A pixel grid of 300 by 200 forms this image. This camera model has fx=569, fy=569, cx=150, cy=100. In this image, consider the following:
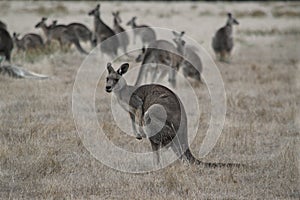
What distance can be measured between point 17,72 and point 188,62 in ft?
11.4

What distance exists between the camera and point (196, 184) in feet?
18.0

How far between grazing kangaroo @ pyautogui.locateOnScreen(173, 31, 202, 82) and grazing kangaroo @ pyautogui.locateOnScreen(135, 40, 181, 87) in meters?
0.45

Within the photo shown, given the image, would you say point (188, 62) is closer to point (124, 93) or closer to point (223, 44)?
point (223, 44)

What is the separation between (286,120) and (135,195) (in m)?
→ 4.04

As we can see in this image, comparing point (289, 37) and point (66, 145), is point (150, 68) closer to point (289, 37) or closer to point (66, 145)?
point (66, 145)

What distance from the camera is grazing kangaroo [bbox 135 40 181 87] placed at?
1049 cm

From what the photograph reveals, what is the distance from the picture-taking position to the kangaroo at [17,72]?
1052 cm

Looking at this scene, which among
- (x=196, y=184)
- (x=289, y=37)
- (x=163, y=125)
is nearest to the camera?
(x=196, y=184)

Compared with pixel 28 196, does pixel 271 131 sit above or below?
above

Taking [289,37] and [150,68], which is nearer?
[150,68]

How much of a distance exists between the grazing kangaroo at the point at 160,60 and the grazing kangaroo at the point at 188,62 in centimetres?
45

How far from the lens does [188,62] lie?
11.7m

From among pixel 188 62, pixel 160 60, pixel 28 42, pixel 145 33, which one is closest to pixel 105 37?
pixel 28 42

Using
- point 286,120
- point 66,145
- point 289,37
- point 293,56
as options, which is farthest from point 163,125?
point 289,37
